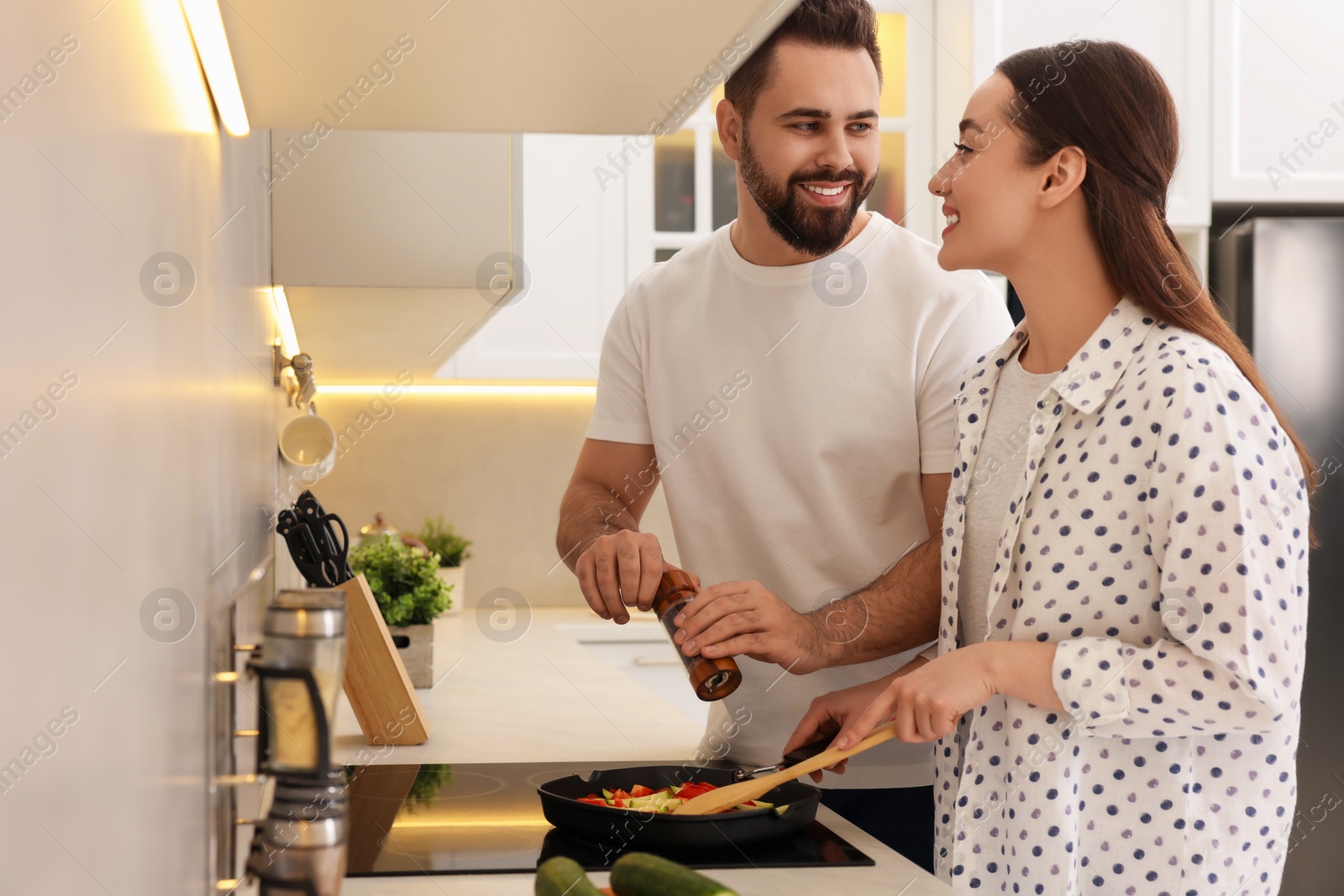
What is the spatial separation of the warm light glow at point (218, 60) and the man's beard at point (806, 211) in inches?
24.8

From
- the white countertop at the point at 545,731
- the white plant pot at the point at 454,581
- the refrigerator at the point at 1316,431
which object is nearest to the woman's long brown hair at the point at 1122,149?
the white countertop at the point at 545,731

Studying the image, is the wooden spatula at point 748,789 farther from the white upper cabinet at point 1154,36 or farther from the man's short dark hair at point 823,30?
the white upper cabinet at point 1154,36

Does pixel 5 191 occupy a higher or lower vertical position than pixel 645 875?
higher

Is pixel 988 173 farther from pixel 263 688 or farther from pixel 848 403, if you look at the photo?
pixel 263 688

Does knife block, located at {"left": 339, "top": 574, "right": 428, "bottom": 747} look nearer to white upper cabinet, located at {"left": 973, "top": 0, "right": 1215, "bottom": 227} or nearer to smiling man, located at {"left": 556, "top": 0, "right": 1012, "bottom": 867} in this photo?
smiling man, located at {"left": 556, "top": 0, "right": 1012, "bottom": 867}

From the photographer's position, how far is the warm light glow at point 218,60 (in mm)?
629

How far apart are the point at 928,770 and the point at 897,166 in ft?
6.45

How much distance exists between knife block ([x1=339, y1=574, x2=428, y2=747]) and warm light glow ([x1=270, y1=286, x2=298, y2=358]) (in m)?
0.36

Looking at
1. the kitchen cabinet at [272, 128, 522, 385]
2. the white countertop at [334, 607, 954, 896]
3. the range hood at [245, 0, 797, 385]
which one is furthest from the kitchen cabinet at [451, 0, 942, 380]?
the kitchen cabinet at [272, 128, 522, 385]

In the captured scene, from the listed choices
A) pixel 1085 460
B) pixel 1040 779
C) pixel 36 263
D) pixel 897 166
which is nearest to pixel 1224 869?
pixel 1040 779

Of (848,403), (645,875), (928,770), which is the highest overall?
(848,403)

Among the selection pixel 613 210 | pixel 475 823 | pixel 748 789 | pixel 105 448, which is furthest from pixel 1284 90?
pixel 105 448

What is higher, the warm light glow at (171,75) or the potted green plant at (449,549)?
the warm light glow at (171,75)

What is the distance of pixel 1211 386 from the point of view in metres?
0.90
